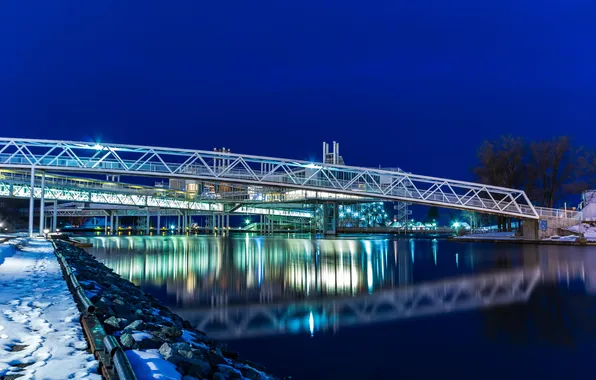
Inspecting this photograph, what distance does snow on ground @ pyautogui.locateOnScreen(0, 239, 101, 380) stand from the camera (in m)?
4.77

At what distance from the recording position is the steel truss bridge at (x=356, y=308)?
33.1ft

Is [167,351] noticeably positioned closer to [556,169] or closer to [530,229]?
[530,229]

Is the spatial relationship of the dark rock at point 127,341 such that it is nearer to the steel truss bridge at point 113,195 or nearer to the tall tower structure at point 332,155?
the steel truss bridge at point 113,195

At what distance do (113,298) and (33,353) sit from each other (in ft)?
14.0

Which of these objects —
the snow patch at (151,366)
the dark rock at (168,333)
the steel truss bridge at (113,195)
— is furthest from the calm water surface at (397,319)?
the steel truss bridge at (113,195)

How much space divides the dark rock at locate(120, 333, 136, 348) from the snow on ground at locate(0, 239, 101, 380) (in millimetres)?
443

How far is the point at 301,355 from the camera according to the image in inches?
311

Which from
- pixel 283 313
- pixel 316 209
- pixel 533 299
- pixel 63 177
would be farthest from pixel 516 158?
pixel 63 177

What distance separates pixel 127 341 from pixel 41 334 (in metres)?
1.39

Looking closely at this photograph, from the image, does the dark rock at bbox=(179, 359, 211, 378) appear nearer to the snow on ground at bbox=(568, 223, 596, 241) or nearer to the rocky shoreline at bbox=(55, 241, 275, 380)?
the rocky shoreline at bbox=(55, 241, 275, 380)

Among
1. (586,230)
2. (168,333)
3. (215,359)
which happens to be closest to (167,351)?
(215,359)

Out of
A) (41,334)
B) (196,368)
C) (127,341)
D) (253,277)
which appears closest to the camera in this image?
(196,368)

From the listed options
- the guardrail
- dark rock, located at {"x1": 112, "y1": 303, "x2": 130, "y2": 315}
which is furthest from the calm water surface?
the guardrail

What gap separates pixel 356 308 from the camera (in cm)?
1197
